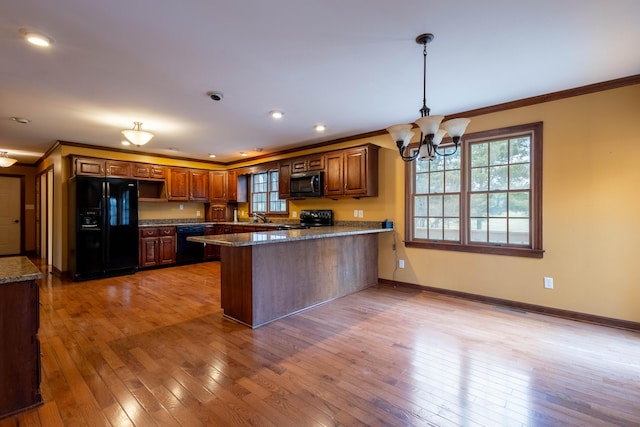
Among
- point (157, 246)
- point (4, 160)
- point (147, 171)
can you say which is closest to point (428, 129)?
point (157, 246)

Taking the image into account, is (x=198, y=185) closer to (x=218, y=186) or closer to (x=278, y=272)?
(x=218, y=186)

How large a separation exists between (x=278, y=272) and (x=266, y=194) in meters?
3.89

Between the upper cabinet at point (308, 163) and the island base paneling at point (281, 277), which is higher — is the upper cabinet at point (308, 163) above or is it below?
above

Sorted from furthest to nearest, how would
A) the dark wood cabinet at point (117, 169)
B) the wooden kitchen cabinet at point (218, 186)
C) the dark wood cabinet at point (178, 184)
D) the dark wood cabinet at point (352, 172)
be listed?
1. the wooden kitchen cabinet at point (218, 186)
2. the dark wood cabinet at point (178, 184)
3. the dark wood cabinet at point (117, 169)
4. the dark wood cabinet at point (352, 172)

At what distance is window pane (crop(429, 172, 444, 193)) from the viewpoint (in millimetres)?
4270

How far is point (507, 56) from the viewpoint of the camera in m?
2.58

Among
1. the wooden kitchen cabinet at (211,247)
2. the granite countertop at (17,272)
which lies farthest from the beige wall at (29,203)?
the granite countertop at (17,272)

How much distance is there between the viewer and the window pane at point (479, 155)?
390 centimetres

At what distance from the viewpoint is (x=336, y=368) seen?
2291 mm

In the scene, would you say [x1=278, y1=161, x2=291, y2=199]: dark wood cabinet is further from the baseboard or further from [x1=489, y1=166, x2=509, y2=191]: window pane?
[x1=489, y1=166, x2=509, y2=191]: window pane

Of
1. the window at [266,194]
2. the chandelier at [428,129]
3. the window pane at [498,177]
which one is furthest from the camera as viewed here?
the window at [266,194]

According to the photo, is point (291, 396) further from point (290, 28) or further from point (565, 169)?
point (565, 169)

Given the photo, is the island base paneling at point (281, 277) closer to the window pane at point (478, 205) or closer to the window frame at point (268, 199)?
the window pane at point (478, 205)

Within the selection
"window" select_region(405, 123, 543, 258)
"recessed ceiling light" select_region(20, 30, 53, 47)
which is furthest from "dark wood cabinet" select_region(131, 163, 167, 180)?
"window" select_region(405, 123, 543, 258)
